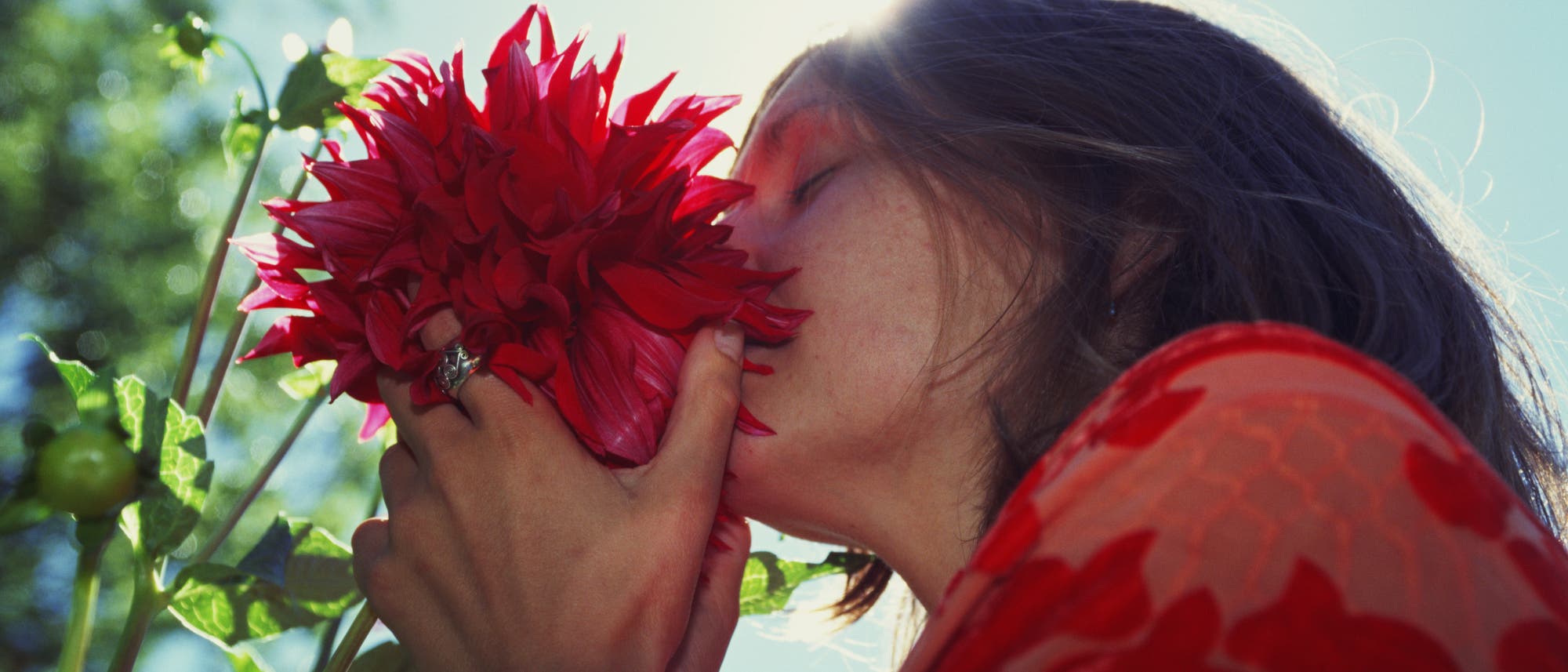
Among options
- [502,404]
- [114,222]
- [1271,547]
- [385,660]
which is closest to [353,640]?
[385,660]

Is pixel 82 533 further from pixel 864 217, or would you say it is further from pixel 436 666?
pixel 864 217

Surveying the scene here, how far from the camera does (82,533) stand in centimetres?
94

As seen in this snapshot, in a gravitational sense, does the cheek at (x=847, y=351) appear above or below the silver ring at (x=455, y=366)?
above

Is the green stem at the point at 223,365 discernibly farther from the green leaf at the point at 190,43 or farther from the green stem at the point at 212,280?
the green leaf at the point at 190,43

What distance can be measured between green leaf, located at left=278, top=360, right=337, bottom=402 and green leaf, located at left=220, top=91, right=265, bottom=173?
0.24 m

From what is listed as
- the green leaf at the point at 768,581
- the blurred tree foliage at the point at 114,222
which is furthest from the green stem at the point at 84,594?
the blurred tree foliage at the point at 114,222

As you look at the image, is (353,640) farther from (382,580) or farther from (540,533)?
(540,533)

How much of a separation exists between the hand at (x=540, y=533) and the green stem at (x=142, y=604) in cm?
20

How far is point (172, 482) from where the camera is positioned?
996mm

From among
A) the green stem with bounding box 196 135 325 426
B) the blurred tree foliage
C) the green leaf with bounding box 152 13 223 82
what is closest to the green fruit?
the green stem with bounding box 196 135 325 426

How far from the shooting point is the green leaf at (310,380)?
1.20m

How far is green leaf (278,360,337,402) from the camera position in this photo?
1.20 metres

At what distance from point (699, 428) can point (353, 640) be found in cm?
39

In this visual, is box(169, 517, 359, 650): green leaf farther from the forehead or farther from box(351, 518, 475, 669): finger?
the forehead
